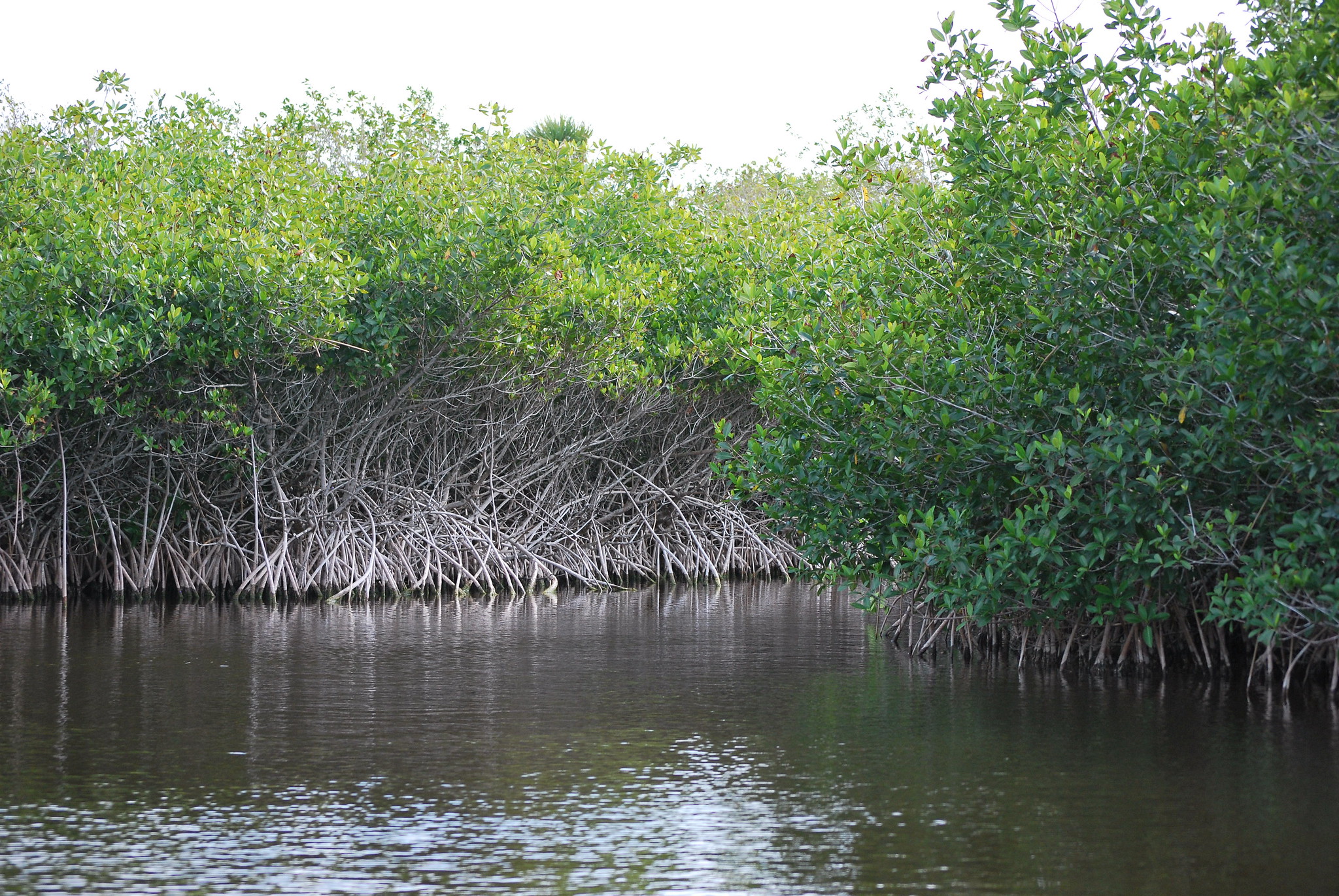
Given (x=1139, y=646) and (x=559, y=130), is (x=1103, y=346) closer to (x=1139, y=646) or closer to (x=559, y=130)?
(x=1139, y=646)

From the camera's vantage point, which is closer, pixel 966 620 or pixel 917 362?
pixel 917 362

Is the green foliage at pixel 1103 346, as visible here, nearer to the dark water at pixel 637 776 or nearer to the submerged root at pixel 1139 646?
the submerged root at pixel 1139 646

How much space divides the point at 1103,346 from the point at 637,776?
3681 mm

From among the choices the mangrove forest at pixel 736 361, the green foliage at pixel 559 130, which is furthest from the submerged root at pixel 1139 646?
the green foliage at pixel 559 130

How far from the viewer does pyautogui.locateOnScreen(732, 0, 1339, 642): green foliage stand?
6.64 meters

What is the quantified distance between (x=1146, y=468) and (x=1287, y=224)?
1363 mm

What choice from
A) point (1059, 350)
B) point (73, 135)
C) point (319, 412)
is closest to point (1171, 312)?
point (1059, 350)

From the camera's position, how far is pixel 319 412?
14.8 metres

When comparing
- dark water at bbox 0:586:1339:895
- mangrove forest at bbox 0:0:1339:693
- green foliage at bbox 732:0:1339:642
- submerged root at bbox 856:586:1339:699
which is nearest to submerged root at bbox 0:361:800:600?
mangrove forest at bbox 0:0:1339:693

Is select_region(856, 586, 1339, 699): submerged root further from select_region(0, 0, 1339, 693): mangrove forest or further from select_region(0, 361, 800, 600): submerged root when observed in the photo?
select_region(0, 361, 800, 600): submerged root

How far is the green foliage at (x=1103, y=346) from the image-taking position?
6.64 metres

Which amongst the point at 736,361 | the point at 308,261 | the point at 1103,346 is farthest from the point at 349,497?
the point at 1103,346

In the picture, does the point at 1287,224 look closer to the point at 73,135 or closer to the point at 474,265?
the point at 474,265

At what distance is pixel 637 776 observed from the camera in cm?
585
